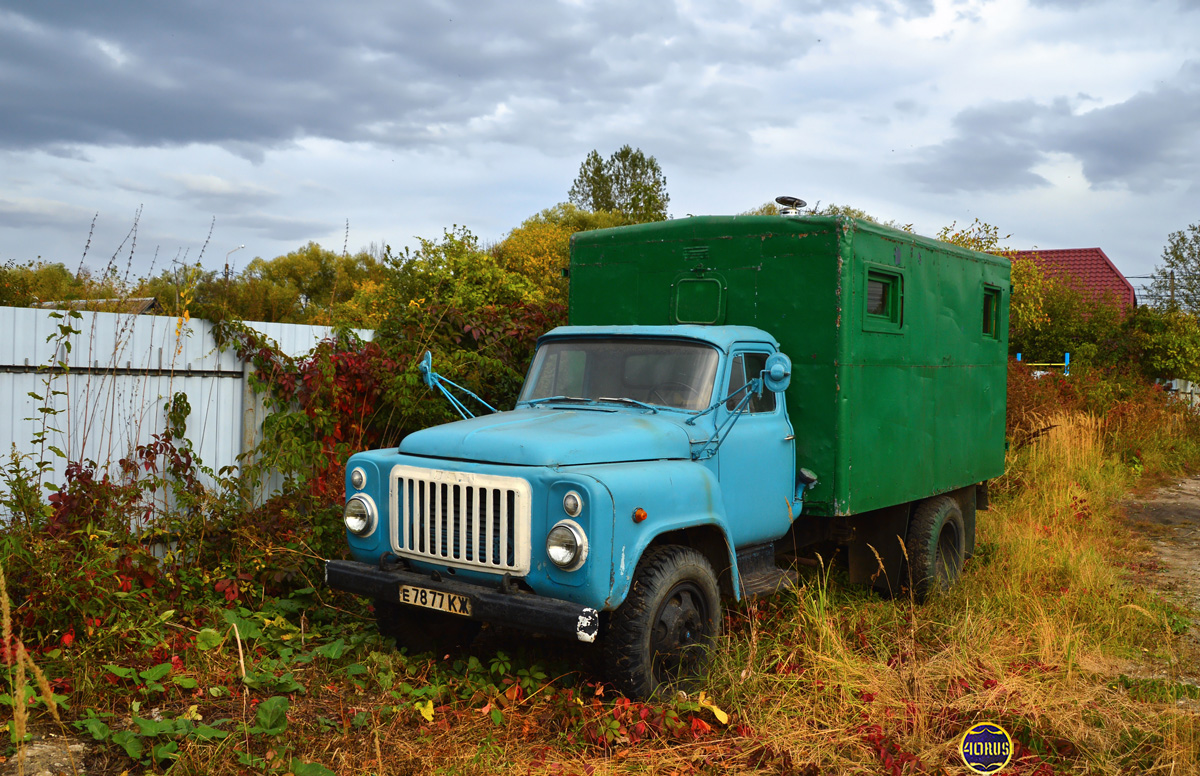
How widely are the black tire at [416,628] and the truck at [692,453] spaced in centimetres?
2

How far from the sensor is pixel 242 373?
275 inches

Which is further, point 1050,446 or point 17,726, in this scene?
point 1050,446

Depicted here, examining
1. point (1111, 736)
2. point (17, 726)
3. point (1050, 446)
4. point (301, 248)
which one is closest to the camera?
point (17, 726)

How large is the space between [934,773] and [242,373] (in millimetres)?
5627

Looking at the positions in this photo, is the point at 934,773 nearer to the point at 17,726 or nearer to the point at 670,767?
the point at 670,767

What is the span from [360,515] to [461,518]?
74 centimetres

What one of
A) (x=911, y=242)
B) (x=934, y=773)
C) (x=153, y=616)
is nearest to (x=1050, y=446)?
(x=911, y=242)

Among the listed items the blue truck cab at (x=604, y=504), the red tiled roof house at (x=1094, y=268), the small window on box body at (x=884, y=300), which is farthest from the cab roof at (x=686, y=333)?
the red tiled roof house at (x=1094, y=268)

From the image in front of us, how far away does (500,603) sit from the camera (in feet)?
13.6

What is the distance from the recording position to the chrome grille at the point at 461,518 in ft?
14.0

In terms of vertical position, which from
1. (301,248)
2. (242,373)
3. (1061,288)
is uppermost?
(301,248)

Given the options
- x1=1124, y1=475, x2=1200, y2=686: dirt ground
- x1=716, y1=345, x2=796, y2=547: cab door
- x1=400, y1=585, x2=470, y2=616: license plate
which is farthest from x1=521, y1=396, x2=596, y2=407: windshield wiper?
x1=1124, y1=475, x2=1200, y2=686: dirt ground

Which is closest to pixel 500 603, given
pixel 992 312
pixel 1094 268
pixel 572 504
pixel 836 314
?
pixel 572 504

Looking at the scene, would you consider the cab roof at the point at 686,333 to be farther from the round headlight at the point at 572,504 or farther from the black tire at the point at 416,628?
the black tire at the point at 416,628
